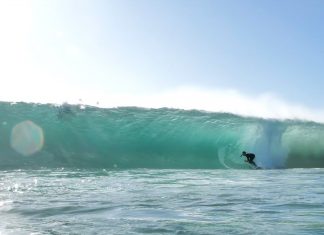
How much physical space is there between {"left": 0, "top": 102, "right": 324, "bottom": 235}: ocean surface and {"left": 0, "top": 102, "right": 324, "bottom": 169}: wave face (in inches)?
2.0

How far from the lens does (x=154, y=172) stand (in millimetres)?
12766

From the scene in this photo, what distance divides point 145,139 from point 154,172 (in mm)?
8656

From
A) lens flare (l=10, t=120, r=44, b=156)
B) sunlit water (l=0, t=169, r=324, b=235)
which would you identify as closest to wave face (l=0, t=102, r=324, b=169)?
lens flare (l=10, t=120, r=44, b=156)

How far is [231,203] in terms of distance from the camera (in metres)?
5.48

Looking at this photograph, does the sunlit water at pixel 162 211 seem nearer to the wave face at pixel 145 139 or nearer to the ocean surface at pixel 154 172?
the ocean surface at pixel 154 172

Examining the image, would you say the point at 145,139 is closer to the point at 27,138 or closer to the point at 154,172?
the point at 27,138

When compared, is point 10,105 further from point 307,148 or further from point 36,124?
point 307,148

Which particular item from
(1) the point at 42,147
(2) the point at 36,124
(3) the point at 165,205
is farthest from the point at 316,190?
(2) the point at 36,124

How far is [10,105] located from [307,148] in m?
14.8

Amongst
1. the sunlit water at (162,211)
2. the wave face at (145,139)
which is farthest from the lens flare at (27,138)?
the sunlit water at (162,211)

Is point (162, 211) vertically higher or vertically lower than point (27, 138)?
lower

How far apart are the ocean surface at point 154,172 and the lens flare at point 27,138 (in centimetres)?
4

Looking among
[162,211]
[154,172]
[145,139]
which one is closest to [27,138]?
[145,139]

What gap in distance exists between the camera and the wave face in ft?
59.6
